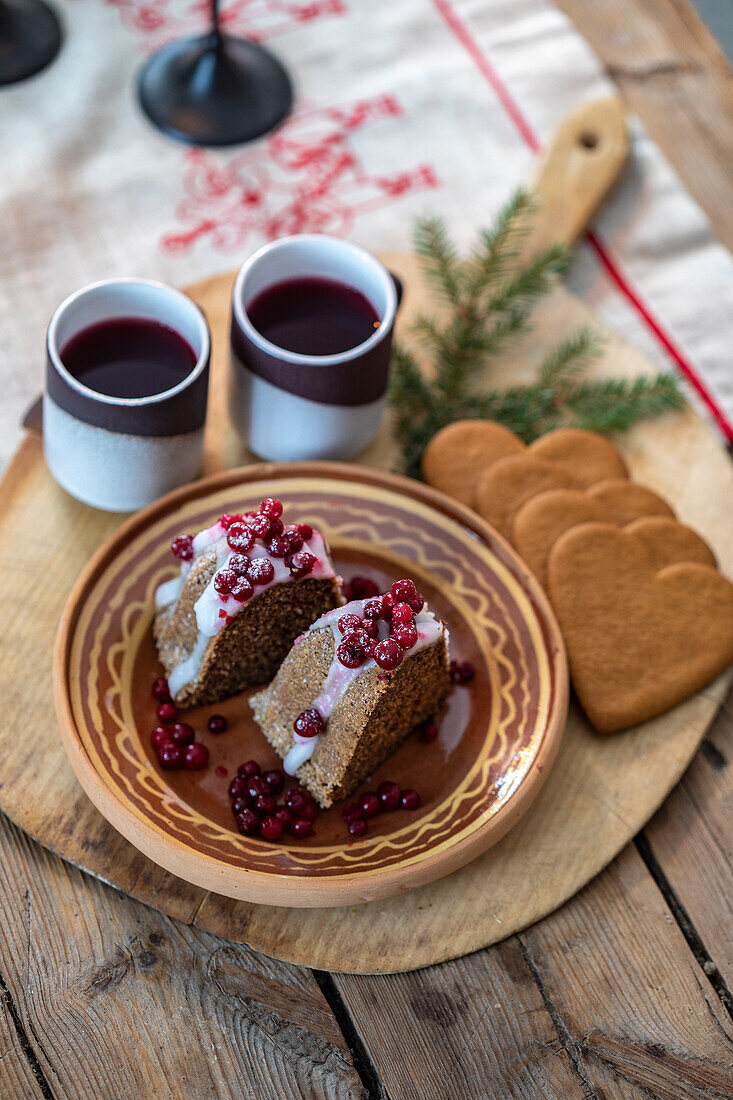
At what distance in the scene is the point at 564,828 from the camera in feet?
4.67

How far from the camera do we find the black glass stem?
1.99 m

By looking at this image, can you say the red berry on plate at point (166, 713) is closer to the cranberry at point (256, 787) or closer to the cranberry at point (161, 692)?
the cranberry at point (161, 692)

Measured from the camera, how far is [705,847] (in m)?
1.48

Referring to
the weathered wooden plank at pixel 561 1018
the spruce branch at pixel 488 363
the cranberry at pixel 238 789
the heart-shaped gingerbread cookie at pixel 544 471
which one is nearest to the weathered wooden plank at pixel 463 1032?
the weathered wooden plank at pixel 561 1018

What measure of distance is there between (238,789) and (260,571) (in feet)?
0.93

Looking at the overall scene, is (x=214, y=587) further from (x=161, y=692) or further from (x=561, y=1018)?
(x=561, y=1018)

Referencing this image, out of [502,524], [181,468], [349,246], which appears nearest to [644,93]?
[349,246]

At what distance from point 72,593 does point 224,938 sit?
0.48 metres

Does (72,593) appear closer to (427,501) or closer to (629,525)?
(427,501)

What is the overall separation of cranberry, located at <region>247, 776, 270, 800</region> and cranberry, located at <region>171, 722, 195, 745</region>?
100 mm

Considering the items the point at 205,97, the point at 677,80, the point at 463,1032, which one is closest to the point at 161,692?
the point at 463,1032

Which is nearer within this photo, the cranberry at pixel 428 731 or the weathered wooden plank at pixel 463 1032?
the weathered wooden plank at pixel 463 1032

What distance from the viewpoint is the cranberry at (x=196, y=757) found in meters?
1.38

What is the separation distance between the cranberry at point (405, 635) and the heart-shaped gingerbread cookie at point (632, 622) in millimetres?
320
